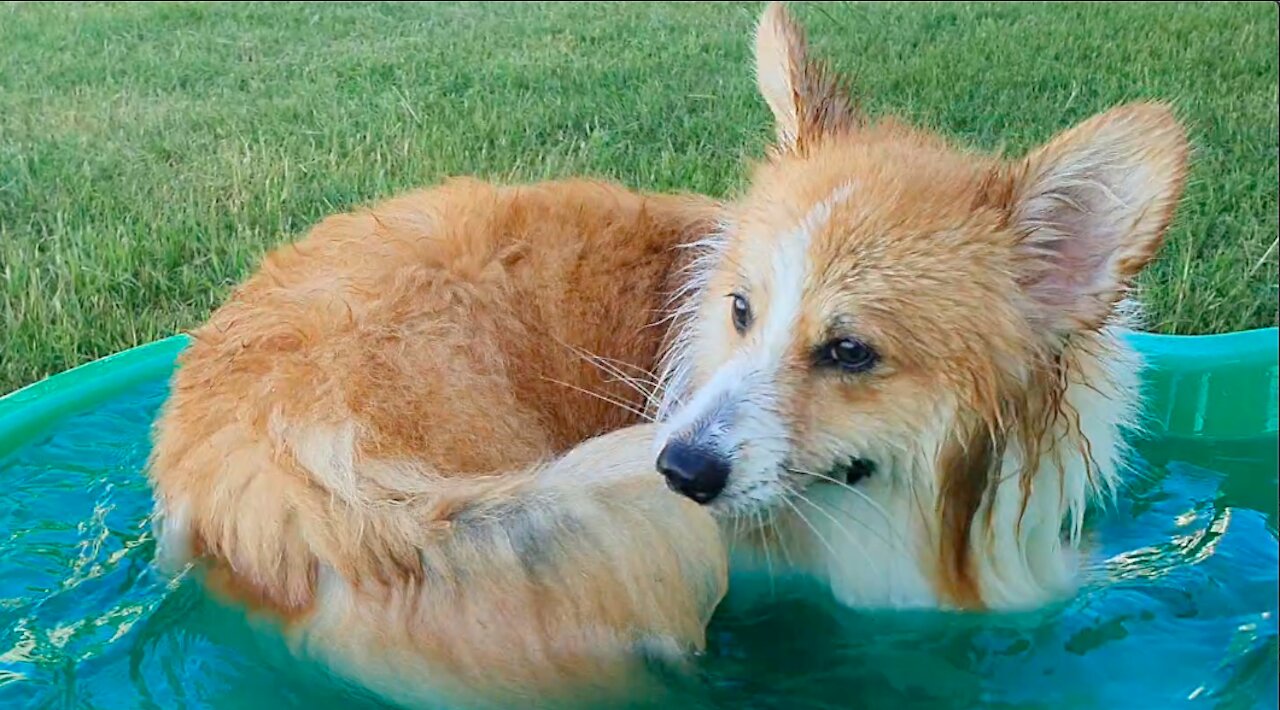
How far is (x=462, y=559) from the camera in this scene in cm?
221

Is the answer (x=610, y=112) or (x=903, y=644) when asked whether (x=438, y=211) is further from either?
(x=610, y=112)

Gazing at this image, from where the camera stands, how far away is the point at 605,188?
10.9ft

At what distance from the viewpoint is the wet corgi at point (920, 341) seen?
2352mm

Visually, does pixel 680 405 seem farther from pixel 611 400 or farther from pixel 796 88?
pixel 796 88

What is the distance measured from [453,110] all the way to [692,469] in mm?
3619

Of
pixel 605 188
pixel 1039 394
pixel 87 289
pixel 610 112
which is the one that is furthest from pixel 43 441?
pixel 610 112

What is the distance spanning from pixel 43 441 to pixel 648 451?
176cm

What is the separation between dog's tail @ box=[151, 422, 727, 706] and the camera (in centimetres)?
221

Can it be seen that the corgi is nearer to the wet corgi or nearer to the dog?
the dog

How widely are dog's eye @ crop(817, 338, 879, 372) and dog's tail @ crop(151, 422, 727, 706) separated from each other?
1.23ft

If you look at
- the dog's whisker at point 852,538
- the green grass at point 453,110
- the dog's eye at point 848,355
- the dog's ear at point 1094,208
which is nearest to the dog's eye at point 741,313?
the dog's eye at point 848,355

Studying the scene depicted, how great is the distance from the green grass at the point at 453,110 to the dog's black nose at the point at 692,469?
6.91ft

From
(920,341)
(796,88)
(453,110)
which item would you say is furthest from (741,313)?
(453,110)

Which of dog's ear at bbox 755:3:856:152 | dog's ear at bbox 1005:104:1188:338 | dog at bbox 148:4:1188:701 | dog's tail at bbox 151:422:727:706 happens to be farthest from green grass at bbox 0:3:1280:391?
dog's tail at bbox 151:422:727:706
